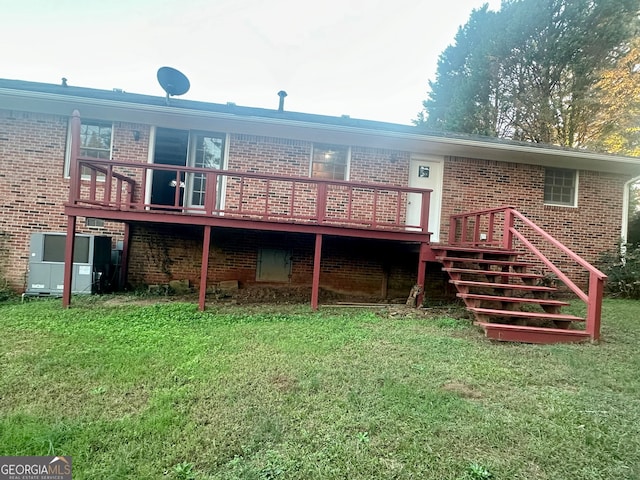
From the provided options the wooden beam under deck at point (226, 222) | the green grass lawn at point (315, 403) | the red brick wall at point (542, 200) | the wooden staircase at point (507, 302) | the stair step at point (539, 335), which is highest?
the red brick wall at point (542, 200)

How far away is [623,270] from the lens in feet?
26.2

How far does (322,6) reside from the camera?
572 inches

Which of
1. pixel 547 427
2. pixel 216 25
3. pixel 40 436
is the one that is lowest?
pixel 40 436

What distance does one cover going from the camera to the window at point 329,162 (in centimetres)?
808

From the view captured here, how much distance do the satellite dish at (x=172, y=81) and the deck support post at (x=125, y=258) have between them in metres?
3.06

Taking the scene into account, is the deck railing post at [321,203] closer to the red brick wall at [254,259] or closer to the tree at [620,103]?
the red brick wall at [254,259]

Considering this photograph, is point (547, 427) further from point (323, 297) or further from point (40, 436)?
point (323, 297)

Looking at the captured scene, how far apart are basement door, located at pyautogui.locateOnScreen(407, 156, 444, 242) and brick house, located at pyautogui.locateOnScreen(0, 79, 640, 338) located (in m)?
0.03

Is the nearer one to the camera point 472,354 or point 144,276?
point 472,354

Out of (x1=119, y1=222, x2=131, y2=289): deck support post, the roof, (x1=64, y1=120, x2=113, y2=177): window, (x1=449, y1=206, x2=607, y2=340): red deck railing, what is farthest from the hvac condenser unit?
(x1=449, y1=206, x2=607, y2=340): red deck railing

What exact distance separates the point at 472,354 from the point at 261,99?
86.8 feet

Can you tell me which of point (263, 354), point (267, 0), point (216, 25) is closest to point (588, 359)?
point (263, 354)

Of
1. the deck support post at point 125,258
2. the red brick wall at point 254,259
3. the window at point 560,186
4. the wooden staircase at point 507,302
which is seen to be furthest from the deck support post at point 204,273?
the window at point 560,186

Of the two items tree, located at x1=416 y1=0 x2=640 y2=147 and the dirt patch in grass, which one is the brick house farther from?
tree, located at x1=416 y1=0 x2=640 y2=147
